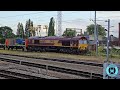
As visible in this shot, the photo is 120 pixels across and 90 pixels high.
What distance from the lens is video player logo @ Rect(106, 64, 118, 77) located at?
5.26 metres

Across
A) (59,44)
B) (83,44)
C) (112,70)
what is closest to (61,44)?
(59,44)

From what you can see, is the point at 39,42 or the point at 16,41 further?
the point at 16,41

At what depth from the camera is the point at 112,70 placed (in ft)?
17.9

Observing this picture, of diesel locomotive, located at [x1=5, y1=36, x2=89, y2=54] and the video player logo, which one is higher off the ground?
the video player logo

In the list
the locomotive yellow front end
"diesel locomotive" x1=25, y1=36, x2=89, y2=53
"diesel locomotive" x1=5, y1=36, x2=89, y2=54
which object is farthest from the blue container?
the locomotive yellow front end

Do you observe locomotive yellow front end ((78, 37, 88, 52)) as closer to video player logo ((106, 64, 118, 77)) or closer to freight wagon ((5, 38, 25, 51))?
freight wagon ((5, 38, 25, 51))

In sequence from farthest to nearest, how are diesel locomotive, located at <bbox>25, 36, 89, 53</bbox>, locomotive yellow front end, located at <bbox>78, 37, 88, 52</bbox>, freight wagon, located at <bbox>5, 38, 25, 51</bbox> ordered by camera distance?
freight wagon, located at <bbox>5, 38, 25, 51</bbox>, locomotive yellow front end, located at <bbox>78, 37, 88, 52</bbox>, diesel locomotive, located at <bbox>25, 36, 89, 53</bbox>

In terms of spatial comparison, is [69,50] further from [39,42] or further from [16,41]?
[16,41]

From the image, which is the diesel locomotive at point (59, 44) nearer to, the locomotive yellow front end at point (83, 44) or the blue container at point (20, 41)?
the locomotive yellow front end at point (83, 44)

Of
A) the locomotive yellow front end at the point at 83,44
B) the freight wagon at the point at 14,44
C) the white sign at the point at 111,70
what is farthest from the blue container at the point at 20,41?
the white sign at the point at 111,70

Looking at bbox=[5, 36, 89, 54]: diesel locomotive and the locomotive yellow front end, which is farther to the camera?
the locomotive yellow front end
